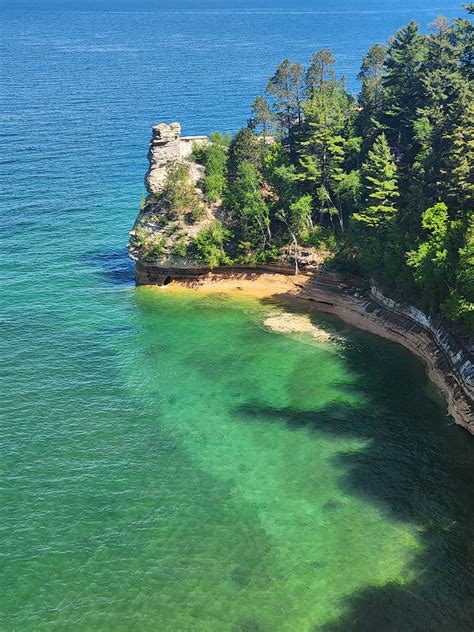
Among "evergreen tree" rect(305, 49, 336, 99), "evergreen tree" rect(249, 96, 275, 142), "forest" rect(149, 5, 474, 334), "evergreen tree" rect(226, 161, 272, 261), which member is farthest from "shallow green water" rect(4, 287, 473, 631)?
"evergreen tree" rect(305, 49, 336, 99)

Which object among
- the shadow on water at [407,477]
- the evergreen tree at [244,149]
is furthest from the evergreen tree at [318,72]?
the shadow on water at [407,477]

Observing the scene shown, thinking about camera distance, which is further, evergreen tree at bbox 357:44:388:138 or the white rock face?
the white rock face

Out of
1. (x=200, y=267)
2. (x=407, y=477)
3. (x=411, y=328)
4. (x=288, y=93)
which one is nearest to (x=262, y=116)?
(x=288, y=93)

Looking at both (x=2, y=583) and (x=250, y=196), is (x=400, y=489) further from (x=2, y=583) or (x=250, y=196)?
(x=250, y=196)

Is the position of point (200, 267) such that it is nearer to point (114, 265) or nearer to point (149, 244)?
point (149, 244)

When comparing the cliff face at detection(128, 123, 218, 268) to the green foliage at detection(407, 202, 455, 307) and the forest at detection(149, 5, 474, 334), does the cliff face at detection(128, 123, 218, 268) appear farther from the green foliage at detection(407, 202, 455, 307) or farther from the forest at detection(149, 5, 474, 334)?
the green foliage at detection(407, 202, 455, 307)

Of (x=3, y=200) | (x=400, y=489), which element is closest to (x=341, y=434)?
(x=400, y=489)
